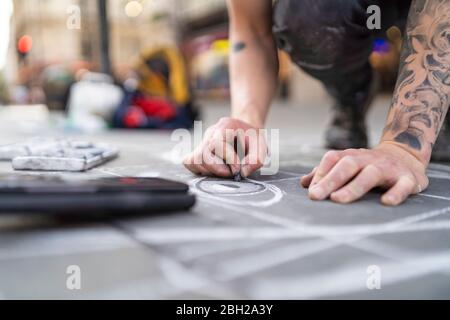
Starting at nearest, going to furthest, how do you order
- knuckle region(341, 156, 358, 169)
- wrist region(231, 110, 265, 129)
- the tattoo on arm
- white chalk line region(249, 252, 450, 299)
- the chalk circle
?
white chalk line region(249, 252, 450, 299) → knuckle region(341, 156, 358, 169) → the chalk circle → wrist region(231, 110, 265, 129) → the tattoo on arm

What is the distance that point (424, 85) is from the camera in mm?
810

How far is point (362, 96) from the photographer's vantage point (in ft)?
4.86

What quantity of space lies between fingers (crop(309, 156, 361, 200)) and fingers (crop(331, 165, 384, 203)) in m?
0.01

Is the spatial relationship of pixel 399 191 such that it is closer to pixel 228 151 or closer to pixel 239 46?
pixel 228 151

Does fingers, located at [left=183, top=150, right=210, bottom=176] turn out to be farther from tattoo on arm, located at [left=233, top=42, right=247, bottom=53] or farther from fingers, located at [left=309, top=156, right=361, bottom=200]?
tattoo on arm, located at [left=233, top=42, right=247, bottom=53]

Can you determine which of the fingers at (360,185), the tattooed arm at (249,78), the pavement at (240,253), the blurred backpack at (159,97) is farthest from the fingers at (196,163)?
the blurred backpack at (159,97)

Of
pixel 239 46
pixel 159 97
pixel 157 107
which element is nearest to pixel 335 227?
pixel 239 46

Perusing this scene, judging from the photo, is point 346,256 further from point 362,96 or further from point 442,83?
point 362,96

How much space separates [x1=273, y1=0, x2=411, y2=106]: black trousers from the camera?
1060 mm

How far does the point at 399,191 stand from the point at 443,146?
0.63 meters

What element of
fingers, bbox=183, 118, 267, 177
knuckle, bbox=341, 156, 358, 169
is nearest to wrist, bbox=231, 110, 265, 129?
fingers, bbox=183, 118, 267, 177
